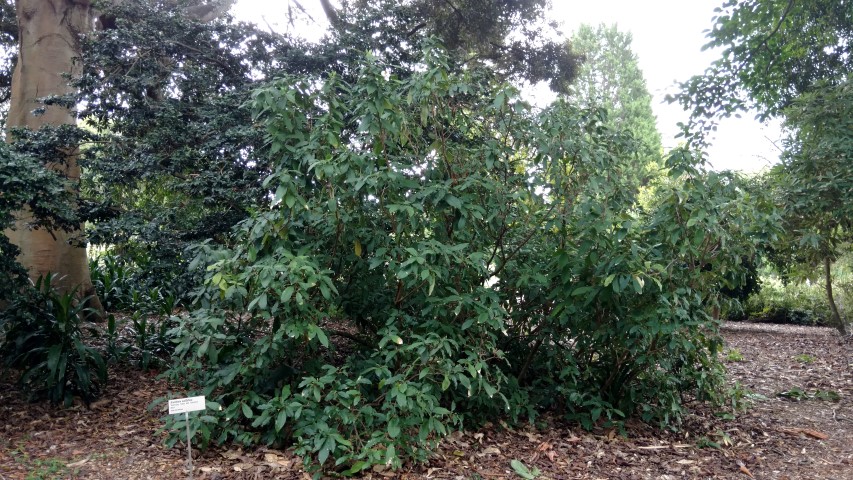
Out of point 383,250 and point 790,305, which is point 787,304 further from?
point 383,250

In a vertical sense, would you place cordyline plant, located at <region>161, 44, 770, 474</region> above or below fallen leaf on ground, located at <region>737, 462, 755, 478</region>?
above

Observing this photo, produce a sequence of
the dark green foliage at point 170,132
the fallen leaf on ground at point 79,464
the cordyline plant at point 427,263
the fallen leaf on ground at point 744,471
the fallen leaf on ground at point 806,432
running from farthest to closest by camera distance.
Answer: the dark green foliage at point 170,132 → the fallen leaf on ground at point 806,432 → the fallen leaf on ground at point 744,471 → the fallen leaf on ground at point 79,464 → the cordyline plant at point 427,263

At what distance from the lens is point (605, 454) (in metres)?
4.68

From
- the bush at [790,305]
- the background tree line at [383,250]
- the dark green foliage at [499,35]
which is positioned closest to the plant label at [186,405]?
the background tree line at [383,250]

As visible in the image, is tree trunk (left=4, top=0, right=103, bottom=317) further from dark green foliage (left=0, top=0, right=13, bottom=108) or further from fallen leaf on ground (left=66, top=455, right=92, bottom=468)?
fallen leaf on ground (left=66, top=455, right=92, bottom=468)

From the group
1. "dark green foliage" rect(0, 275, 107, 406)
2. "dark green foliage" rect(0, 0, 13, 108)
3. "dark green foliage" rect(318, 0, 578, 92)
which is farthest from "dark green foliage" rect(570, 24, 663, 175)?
"dark green foliage" rect(0, 275, 107, 406)

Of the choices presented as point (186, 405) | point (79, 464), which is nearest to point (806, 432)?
point (186, 405)

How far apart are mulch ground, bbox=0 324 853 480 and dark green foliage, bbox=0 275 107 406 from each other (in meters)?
0.15

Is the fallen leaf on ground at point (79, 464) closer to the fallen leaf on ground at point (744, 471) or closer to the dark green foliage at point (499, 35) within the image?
the fallen leaf on ground at point (744, 471)

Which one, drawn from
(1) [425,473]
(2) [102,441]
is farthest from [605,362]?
(2) [102,441]

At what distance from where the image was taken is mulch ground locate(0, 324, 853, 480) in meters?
4.05

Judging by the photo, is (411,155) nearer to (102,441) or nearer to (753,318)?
(102,441)

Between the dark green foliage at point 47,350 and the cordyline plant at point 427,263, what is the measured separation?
109 cm

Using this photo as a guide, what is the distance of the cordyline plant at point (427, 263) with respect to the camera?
392 cm
